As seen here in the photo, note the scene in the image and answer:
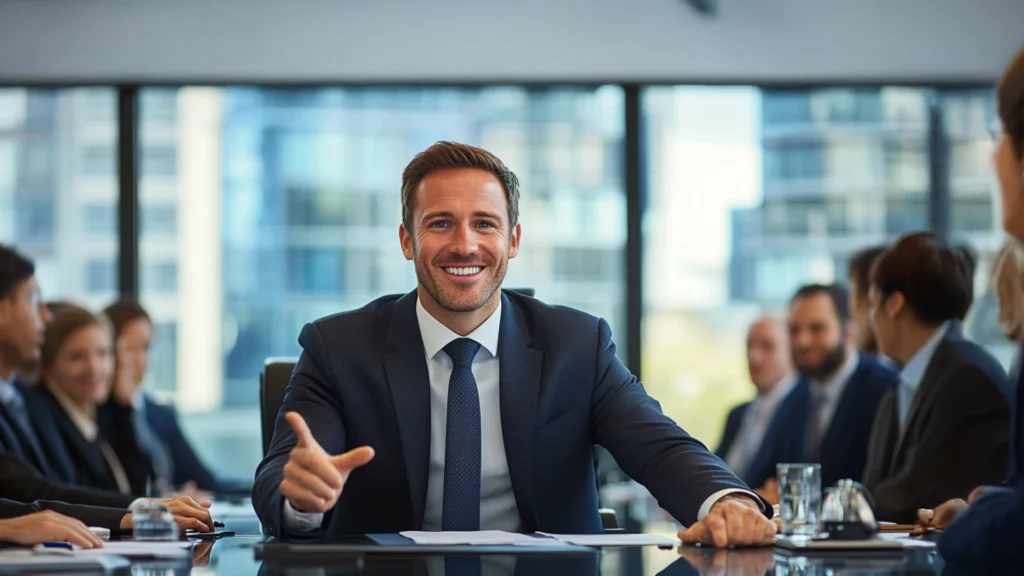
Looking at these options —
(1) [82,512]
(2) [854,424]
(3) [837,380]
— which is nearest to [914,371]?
(2) [854,424]

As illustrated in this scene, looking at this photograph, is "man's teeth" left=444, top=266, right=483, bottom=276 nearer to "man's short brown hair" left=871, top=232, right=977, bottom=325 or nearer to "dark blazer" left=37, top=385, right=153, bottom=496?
"man's short brown hair" left=871, top=232, right=977, bottom=325

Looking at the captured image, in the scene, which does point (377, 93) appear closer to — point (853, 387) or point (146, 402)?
point (146, 402)

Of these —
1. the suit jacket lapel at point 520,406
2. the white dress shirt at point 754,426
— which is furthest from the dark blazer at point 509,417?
the white dress shirt at point 754,426

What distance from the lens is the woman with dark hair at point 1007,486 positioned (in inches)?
67.3

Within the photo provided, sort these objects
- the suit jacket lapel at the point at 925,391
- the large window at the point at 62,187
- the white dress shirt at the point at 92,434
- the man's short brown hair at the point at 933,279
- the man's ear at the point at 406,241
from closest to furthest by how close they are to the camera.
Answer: the man's ear at the point at 406,241
the suit jacket lapel at the point at 925,391
the man's short brown hair at the point at 933,279
the white dress shirt at the point at 92,434
the large window at the point at 62,187

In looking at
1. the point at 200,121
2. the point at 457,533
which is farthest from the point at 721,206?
the point at 457,533

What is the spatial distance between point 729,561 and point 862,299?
318cm

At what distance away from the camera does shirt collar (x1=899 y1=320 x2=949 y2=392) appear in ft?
11.9

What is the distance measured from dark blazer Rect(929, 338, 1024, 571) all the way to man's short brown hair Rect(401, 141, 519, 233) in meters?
1.27

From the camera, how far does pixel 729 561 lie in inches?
71.7

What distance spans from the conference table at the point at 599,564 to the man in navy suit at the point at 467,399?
40 centimetres

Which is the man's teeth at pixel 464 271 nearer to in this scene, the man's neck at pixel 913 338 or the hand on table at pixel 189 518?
the hand on table at pixel 189 518

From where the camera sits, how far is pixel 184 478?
5.75 meters

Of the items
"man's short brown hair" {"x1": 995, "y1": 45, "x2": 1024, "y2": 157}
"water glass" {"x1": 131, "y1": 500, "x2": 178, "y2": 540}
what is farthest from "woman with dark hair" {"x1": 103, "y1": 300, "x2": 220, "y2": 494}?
"man's short brown hair" {"x1": 995, "y1": 45, "x2": 1024, "y2": 157}
